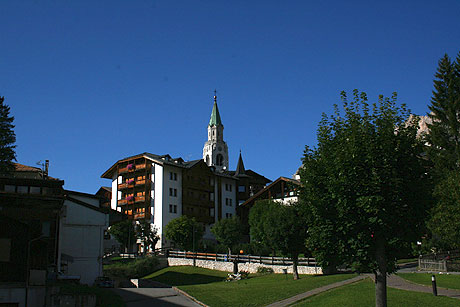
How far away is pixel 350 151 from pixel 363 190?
1693 mm

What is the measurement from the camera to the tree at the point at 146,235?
7036cm

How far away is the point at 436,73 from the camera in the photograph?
6153 cm

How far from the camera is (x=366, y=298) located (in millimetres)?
23875

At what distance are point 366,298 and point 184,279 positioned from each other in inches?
1140

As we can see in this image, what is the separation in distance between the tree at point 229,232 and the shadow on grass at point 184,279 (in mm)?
16152

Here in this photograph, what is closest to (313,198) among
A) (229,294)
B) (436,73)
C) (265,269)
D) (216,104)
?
(229,294)

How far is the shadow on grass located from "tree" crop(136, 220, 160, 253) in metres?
17.1

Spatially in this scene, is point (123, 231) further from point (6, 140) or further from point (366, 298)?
point (366, 298)

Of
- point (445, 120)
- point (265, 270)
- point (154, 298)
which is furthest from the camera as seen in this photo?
point (445, 120)

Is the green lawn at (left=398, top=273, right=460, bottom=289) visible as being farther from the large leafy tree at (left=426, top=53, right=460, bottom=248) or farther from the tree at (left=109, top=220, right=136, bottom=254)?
the tree at (left=109, top=220, right=136, bottom=254)

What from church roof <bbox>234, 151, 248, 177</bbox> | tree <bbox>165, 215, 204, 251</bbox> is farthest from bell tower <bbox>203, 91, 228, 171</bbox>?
tree <bbox>165, 215, 204, 251</bbox>

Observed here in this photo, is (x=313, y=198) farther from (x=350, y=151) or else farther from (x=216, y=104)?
(x=216, y=104)

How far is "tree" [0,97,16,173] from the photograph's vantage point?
51.9m

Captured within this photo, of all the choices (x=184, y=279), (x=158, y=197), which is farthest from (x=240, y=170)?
(x=184, y=279)
